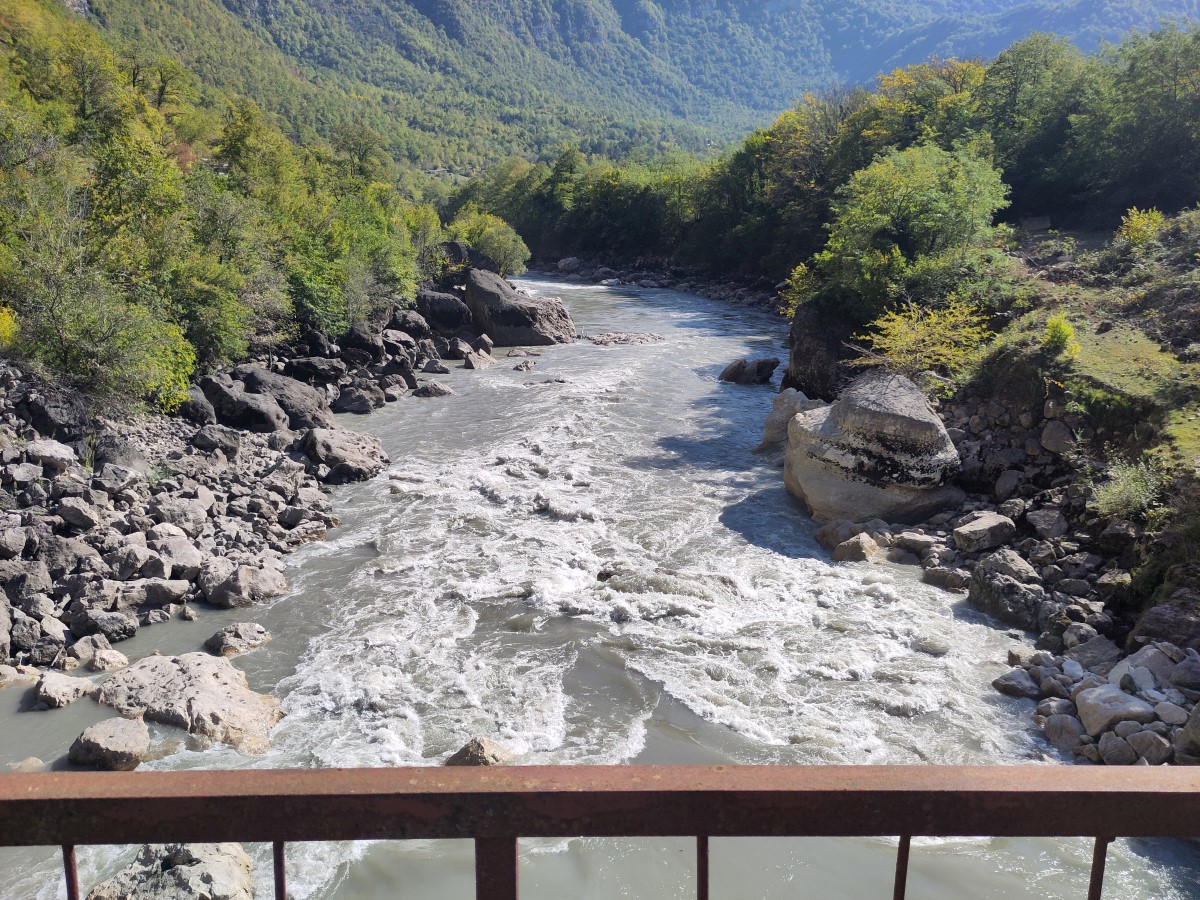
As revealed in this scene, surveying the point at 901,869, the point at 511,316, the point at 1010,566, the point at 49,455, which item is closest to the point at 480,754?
the point at 901,869

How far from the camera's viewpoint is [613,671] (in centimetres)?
1063

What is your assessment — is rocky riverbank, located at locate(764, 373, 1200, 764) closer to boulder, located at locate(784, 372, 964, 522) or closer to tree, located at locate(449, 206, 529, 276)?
boulder, located at locate(784, 372, 964, 522)

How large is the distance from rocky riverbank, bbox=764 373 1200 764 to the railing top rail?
7529 millimetres

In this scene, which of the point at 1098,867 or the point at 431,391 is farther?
the point at 431,391

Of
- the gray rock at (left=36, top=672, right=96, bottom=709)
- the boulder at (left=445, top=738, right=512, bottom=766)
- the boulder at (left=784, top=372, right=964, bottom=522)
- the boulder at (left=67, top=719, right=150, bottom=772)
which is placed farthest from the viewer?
the boulder at (left=784, top=372, right=964, bottom=522)

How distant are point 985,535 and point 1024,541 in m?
0.58

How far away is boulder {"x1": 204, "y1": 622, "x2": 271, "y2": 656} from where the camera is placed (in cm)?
1090

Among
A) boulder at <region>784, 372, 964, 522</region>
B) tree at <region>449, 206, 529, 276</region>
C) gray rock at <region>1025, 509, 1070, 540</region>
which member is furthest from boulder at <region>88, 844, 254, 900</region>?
tree at <region>449, 206, 529, 276</region>

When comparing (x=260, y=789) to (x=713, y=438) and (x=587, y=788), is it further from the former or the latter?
(x=713, y=438)

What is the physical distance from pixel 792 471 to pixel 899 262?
29.8 ft

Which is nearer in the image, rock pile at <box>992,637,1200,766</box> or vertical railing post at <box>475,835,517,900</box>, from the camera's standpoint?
vertical railing post at <box>475,835,517,900</box>

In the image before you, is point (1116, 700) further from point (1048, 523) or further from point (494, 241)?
point (494, 241)

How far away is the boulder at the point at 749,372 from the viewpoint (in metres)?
28.1

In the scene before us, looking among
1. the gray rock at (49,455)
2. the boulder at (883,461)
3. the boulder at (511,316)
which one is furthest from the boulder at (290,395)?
the boulder at (511,316)
